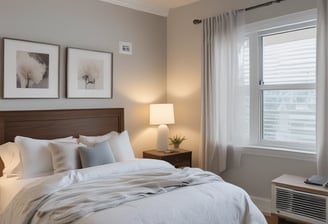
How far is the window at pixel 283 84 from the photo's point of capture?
327 cm

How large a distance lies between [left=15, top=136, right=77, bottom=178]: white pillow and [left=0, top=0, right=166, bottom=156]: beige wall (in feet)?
1.72

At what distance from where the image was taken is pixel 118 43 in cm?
407

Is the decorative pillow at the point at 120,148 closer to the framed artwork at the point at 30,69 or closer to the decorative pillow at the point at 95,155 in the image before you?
the decorative pillow at the point at 95,155

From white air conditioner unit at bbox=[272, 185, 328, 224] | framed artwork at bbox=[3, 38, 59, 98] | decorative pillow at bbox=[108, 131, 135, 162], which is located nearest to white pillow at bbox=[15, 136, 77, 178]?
framed artwork at bbox=[3, 38, 59, 98]

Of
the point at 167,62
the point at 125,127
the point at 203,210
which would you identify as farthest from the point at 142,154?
the point at 203,210

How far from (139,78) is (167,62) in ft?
1.96

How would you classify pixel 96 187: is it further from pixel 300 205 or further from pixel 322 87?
pixel 322 87

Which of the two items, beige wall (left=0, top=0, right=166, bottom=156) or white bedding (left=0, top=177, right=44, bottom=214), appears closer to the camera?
white bedding (left=0, top=177, right=44, bottom=214)

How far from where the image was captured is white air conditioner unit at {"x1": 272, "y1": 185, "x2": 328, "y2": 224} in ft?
9.09

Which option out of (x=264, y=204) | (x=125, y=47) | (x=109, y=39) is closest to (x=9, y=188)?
(x=109, y=39)

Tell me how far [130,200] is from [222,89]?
218 centimetres

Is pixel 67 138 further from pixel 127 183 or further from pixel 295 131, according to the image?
pixel 295 131

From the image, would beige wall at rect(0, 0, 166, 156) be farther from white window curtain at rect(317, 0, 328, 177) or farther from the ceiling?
white window curtain at rect(317, 0, 328, 177)

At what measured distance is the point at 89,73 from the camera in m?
3.76
